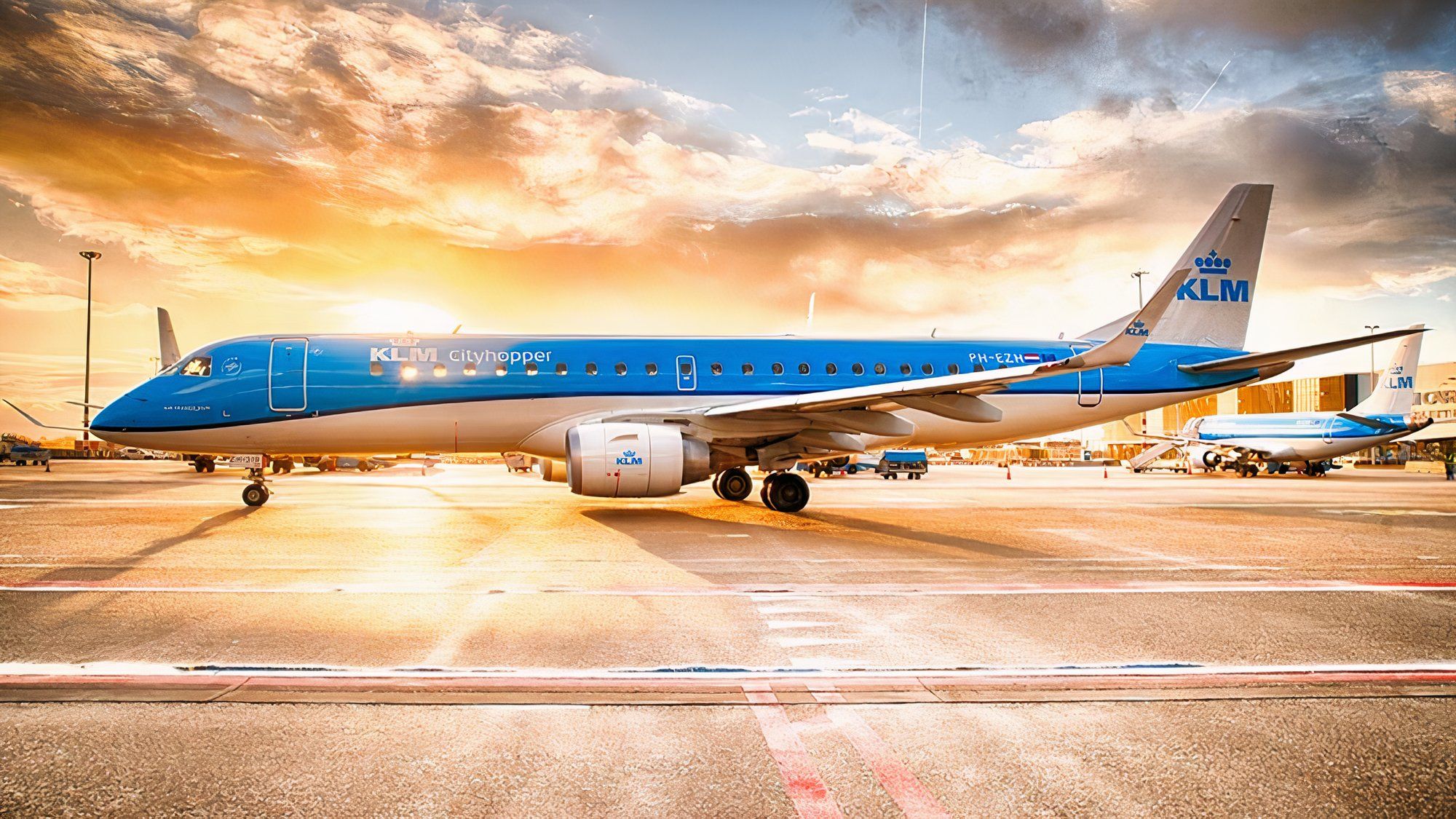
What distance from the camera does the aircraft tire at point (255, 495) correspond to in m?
15.7

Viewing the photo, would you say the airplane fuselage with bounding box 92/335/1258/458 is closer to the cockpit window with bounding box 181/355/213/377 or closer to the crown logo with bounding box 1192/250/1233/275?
the cockpit window with bounding box 181/355/213/377

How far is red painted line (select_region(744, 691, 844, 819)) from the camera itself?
2816 mm

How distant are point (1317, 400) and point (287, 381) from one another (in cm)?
10090

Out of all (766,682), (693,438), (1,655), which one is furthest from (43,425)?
(766,682)

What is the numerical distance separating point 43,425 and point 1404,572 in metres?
24.7

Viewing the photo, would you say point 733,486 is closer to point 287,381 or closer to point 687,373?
point 687,373

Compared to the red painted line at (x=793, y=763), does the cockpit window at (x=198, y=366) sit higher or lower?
higher

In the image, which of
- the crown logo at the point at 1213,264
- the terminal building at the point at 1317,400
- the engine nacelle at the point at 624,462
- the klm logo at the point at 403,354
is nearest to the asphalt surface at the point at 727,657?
the engine nacelle at the point at 624,462

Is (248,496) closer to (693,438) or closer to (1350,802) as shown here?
(693,438)

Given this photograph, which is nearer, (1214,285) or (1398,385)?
(1214,285)

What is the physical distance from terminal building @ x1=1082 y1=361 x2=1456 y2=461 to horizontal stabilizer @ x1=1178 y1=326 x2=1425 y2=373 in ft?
207

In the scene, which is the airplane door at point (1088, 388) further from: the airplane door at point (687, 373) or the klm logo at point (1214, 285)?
the airplane door at point (687, 373)

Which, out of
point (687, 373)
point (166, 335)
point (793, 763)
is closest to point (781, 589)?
point (793, 763)

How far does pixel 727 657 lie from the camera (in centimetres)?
493
